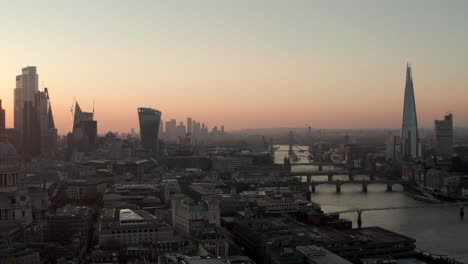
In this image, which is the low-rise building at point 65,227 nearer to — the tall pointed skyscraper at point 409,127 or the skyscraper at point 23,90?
the skyscraper at point 23,90

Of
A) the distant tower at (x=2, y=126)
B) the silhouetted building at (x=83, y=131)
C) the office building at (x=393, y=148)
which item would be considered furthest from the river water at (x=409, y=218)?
the silhouetted building at (x=83, y=131)

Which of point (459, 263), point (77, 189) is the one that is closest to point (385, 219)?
point (459, 263)

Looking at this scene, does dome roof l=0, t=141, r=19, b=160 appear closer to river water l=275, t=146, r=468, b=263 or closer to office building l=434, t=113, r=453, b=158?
river water l=275, t=146, r=468, b=263

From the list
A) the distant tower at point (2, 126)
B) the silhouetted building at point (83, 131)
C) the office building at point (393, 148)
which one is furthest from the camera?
the office building at point (393, 148)

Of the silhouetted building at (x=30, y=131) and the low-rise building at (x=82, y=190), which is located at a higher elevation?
the silhouetted building at (x=30, y=131)

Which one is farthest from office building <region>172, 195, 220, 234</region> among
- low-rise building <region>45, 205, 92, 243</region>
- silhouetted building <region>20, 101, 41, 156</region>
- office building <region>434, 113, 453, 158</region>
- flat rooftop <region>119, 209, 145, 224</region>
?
office building <region>434, 113, 453, 158</region>

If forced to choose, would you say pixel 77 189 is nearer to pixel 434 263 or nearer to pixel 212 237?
pixel 212 237

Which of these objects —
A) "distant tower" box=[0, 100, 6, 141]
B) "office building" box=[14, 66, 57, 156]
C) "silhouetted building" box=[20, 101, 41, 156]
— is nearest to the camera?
"distant tower" box=[0, 100, 6, 141]
